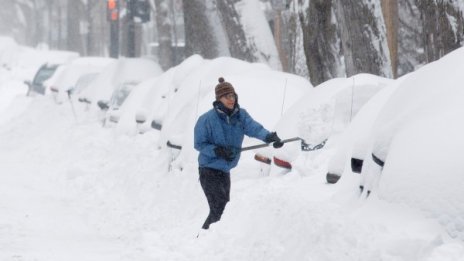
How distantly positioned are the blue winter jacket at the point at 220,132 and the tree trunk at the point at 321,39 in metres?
4.68

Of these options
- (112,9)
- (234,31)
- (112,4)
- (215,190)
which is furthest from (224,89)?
(112,9)

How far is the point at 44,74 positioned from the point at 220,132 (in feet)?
79.8

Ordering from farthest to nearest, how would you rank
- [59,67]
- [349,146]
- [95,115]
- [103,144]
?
1. [59,67]
2. [95,115]
3. [103,144]
4. [349,146]

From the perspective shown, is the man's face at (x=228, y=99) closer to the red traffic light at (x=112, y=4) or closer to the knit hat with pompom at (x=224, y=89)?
the knit hat with pompom at (x=224, y=89)

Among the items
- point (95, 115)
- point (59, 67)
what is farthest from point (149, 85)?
point (59, 67)

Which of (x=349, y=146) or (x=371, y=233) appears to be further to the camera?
(x=349, y=146)

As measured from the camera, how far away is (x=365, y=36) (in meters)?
11.5

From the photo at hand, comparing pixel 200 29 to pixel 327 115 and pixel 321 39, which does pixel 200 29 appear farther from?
pixel 327 115

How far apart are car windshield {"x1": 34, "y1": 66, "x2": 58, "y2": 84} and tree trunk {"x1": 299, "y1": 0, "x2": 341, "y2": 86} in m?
19.2

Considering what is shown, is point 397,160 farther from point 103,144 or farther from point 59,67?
point 59,67

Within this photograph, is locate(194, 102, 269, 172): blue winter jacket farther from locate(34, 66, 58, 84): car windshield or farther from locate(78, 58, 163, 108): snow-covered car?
locate(34, 66, 58, 84): car windshield

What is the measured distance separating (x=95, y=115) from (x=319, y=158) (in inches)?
521

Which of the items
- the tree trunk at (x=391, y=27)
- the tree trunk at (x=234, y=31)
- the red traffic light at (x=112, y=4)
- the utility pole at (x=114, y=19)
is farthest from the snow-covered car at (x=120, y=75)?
the utility pole at (x=114, y=19)

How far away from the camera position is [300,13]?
1281cm
